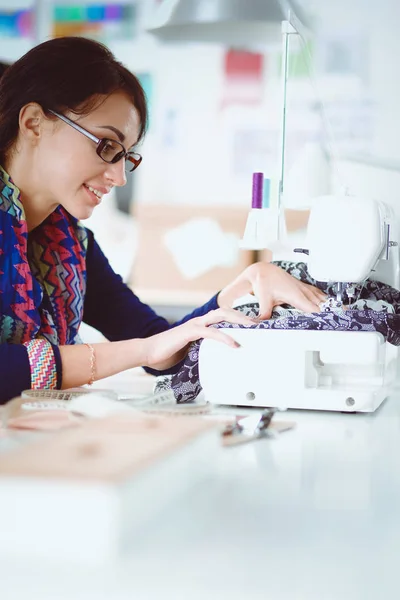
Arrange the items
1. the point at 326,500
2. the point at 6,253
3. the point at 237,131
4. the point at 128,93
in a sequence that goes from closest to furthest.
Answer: the point at 326,500, the point at 6,253, the point at 128,93, the point at 237,131

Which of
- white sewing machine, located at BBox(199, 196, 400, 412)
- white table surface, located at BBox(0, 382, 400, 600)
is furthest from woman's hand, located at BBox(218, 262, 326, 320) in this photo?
white table surface, located at BBox(0, 382, 400, 600)

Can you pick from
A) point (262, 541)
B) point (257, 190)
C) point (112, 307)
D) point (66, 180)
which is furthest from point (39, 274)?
point (262, 541)

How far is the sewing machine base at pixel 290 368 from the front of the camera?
1656mm

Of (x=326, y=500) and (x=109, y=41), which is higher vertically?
(x=109, y=41)

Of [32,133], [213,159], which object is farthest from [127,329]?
[213,159]

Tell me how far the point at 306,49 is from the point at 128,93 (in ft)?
1.65

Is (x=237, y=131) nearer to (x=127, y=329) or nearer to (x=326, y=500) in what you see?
(x=127, y=329)

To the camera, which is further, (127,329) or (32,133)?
(127,329)

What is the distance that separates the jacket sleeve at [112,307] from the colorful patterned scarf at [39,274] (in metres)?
0.16

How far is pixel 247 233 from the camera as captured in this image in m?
2.10

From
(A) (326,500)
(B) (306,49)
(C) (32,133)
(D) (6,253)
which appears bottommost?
(A) (326,500)

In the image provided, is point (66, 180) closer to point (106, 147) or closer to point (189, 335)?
point (106, 147)

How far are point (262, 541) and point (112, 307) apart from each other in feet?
5.53

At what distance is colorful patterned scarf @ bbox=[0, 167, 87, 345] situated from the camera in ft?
6.15
